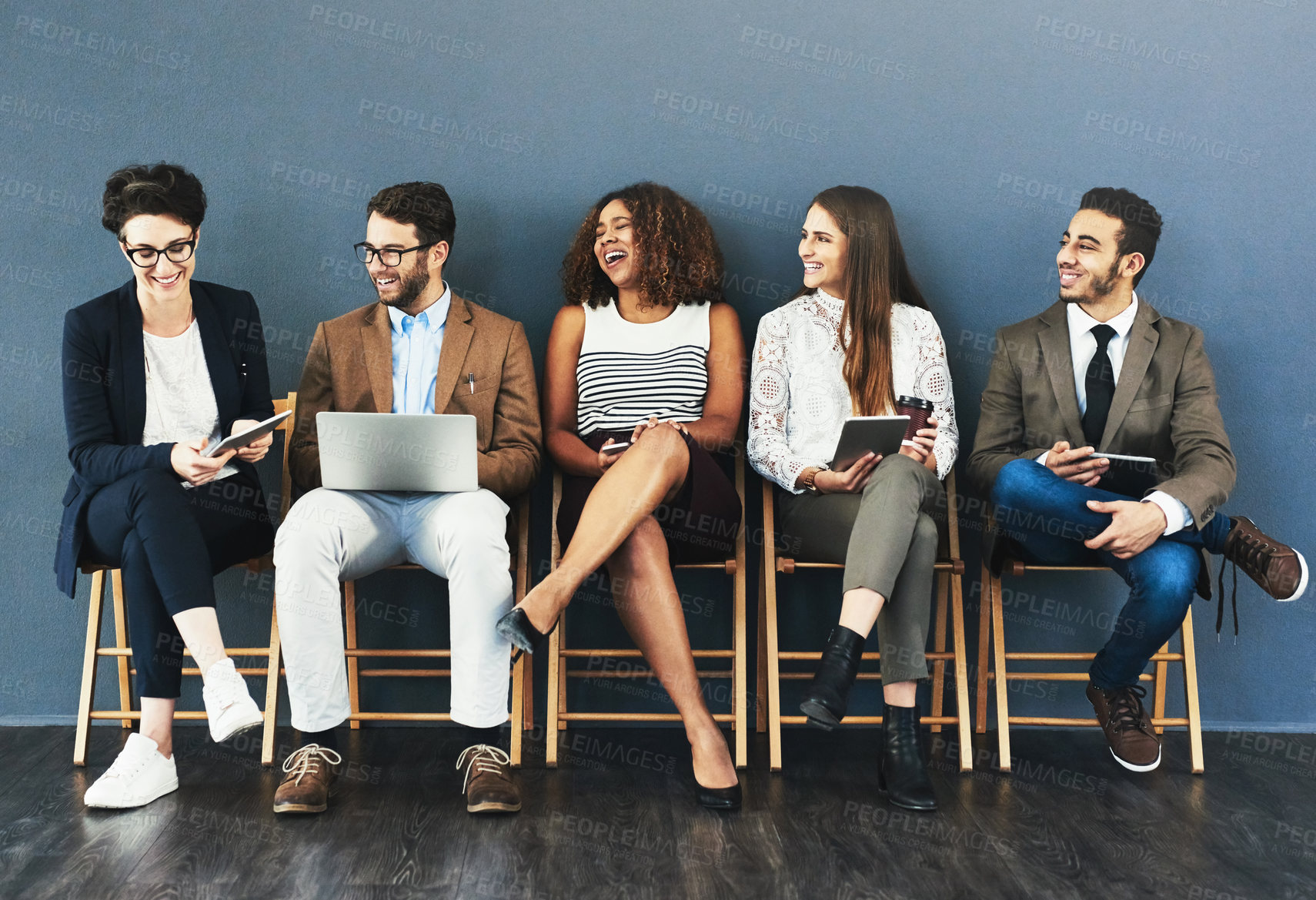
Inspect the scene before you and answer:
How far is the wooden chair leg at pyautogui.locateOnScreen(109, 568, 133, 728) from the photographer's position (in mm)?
2912

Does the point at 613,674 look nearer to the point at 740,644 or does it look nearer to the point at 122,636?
the point at 740,644

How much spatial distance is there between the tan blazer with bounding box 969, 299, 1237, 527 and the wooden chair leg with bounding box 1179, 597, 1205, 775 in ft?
1.47

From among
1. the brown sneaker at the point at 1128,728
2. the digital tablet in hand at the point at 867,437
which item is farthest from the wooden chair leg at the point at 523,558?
the brown sneaker at the point at 1128,728

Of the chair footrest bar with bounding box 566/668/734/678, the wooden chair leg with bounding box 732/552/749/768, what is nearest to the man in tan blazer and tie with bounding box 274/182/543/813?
the chair footrest bar with bounding box 566/668/734/678

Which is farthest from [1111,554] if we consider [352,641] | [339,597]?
[352,641]

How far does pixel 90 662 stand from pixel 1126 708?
2761mm

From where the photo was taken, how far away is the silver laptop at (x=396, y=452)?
233 cm

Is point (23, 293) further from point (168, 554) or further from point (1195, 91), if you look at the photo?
point (1195, 91)

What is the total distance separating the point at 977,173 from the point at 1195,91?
71 cm

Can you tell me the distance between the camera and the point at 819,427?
112 inches

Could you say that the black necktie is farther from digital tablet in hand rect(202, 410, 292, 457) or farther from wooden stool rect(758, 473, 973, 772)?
digital tablet in hand rect(202, 410, 292, 457)

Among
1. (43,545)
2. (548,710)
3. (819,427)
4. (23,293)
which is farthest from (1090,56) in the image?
(43,545)

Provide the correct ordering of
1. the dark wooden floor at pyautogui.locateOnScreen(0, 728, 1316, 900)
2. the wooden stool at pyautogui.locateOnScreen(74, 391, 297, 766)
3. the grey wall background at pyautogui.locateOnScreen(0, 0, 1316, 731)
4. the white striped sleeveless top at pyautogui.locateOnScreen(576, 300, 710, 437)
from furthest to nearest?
the grey wall background at pyautogui.locateOnScreen(0, 0, 1316, 731) < the white striped sleeveless top at pyautogui.locateOnScreen(576, 300, 710, 437) < the wooden stool at pyautogui.locateOnScreen(74, 391, 297, 766) < the dark wooden floor at pyautogui.locateOnScreen(0, 728, 1316, 900)

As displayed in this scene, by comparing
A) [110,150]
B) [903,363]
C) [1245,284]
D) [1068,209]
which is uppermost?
[110,150]
